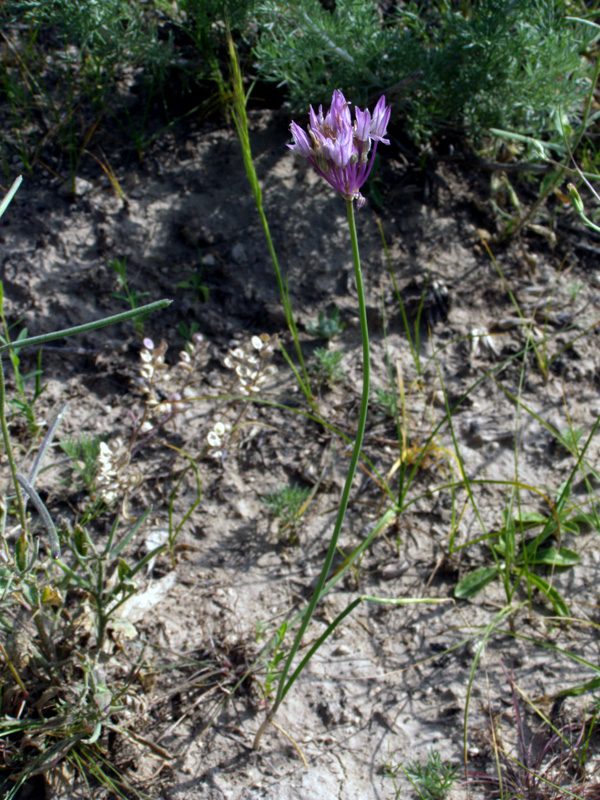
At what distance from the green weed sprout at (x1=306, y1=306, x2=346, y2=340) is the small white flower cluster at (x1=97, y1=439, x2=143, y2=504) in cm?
108

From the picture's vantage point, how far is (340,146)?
3.66 ft

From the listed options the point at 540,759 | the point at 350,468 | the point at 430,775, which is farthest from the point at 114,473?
the point at 540,759

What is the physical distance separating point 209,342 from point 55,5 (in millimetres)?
1711

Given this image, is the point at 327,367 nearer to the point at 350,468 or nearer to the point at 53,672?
the point at 350,468

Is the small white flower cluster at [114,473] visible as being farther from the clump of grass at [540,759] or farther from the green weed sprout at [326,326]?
the clump of grass at [540,759]

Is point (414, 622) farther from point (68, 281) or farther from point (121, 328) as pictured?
point (68, 281)

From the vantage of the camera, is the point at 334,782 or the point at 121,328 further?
the point at 121,328

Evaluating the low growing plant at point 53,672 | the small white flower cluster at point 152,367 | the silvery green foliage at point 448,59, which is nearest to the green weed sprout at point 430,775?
the low growing plant at point 53,672

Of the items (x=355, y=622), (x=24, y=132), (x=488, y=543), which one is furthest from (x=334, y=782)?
(x=24, y=132)

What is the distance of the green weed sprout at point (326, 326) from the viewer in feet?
8.90

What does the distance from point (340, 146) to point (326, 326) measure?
161cm

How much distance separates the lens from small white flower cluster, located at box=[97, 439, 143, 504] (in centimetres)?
197

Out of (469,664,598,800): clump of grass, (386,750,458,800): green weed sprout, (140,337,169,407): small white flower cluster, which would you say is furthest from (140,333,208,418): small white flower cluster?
(469,664,598,800): clump of grass

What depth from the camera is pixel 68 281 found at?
2.77 m
